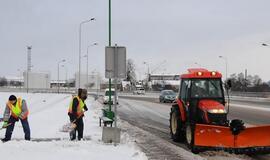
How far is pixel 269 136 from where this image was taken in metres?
12.8

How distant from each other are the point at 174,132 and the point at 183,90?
1.63m

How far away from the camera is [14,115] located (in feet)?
46.9

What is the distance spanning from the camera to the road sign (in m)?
13.9

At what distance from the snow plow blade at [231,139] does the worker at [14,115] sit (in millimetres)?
5424

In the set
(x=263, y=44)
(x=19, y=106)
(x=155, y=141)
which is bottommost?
(x=155, y=141)

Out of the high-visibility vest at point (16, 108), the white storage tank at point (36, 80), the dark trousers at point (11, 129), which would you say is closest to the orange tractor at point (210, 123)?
the dark trousers at point (11, 129)

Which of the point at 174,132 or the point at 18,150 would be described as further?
the point at 174,132

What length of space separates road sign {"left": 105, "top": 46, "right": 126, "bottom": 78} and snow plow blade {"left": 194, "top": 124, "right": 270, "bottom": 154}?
2958 mm

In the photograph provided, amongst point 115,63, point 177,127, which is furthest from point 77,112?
point 177,127

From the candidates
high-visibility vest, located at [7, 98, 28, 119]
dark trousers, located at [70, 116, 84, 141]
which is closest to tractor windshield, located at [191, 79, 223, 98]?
dark trousers, located at [70, 116, 84, 141]

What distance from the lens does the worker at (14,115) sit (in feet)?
46.6

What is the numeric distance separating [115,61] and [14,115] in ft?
12.0

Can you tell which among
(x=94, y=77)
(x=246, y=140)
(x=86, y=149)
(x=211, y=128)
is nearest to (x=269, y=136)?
(x=246, y=140)

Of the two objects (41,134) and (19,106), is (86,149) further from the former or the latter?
(41,134)
